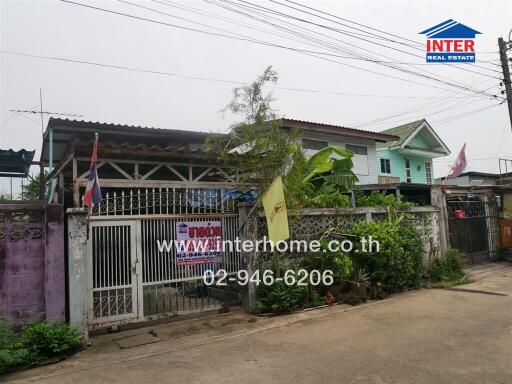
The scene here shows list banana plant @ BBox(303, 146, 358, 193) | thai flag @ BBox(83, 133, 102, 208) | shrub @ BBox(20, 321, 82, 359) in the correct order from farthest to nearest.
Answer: banana plant @ BBox(303, 146, 358, 193) → thai flag @ BBox(83, 133, 102, 208) → shrub @ BBox(20, 321, 82, 359)

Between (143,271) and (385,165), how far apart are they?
53.8 feet

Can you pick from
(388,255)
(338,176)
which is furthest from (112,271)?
(338,176)

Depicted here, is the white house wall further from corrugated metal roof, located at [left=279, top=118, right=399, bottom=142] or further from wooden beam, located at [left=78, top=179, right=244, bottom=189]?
wooden beam, located at [left=78, top=179, right=244, bottom=189]

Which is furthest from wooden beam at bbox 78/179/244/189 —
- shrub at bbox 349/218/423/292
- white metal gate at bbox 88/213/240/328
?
shrub at bbox 349/218/423/292

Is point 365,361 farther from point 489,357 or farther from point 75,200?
point 75,200

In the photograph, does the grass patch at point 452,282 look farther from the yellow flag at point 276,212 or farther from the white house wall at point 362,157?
the white house wall at point 362,157

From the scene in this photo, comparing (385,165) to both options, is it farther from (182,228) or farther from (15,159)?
(15,159)

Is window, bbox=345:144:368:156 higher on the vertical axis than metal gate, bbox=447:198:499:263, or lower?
higher

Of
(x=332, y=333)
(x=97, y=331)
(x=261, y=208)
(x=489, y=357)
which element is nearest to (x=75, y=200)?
(x=97, y=331)

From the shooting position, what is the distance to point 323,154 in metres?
10.4

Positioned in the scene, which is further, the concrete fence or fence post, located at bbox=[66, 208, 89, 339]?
the concrete fence

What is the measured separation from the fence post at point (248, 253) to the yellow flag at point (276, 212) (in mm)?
663

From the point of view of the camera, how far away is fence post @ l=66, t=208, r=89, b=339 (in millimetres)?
5801

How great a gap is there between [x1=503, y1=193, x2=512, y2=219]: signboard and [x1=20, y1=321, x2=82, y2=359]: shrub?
1421cm
